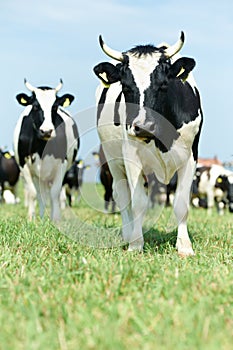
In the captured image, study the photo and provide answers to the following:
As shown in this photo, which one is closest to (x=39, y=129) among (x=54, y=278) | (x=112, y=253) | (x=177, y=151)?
(x=177, y=151)

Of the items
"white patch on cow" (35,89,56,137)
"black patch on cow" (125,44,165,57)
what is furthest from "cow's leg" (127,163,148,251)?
"white patch on cow" (35,89,56,137)

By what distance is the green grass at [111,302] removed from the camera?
3.13 meters

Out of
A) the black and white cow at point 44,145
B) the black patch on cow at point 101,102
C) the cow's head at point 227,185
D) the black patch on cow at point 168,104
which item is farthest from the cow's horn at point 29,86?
the cow's head at point 227,185

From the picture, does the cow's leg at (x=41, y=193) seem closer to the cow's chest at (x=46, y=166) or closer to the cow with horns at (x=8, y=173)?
the cow's chest at (x=46, y=166)

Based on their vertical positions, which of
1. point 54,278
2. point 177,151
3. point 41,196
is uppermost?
point 177,151

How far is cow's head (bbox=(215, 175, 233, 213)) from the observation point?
19.9 metres

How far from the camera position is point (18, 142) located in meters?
11.5

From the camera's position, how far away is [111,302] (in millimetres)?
3805

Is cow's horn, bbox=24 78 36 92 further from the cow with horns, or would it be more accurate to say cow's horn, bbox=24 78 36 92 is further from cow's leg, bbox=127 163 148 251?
the cow with horns

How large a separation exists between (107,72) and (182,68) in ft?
2.68

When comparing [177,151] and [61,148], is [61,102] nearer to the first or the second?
[61,148]

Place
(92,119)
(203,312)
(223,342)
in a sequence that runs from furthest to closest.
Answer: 1. (92,119)
2. (203,312)
3. (223,342)

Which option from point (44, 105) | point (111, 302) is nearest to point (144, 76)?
point (111, 302)

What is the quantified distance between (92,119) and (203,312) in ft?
16.5
